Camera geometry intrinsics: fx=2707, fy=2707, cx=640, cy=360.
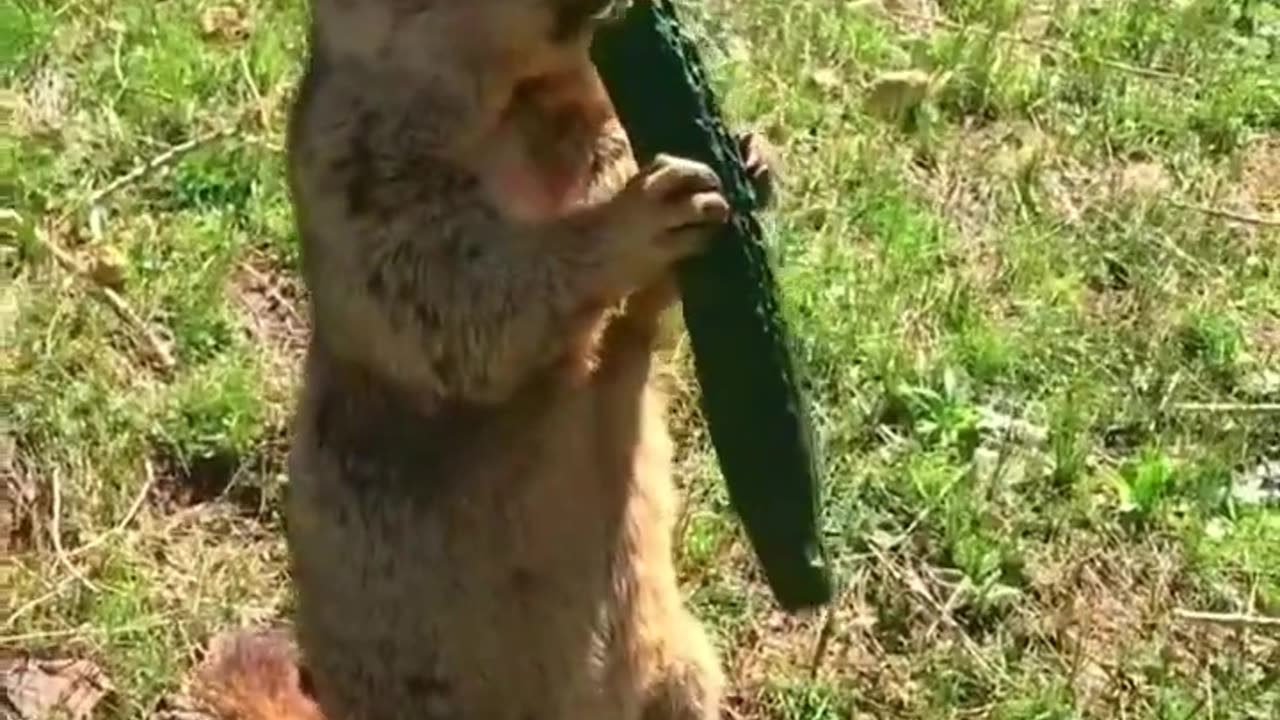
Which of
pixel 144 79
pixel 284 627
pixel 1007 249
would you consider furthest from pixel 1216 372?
pixel 144 79

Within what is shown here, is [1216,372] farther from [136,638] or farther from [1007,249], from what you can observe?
[136,638]

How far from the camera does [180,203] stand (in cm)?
582

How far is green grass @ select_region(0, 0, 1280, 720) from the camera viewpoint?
15.9 ft

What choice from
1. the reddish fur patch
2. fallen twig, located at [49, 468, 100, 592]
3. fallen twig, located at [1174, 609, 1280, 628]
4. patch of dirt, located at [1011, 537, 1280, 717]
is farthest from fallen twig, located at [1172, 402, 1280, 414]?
fallen twig, located at [49, 468, 100, 592]

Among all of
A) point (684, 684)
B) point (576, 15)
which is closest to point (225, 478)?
point (684, 684)

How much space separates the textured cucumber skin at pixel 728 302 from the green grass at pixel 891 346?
469 millimetres

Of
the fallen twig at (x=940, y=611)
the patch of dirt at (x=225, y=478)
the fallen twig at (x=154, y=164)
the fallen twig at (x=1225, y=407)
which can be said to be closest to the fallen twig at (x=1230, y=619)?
the fallen twig at (x=940, y=611)

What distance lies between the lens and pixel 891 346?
534 cm

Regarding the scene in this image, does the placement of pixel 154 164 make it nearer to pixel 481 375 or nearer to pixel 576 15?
pixel 481 375

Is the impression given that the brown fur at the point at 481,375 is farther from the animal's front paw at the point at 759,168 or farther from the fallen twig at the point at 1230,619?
the fallen twig at the point at 1230,619

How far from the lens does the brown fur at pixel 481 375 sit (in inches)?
143

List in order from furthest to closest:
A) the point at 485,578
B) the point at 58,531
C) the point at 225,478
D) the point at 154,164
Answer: the point at 154,164, the point at 225,478, the point at 58,531, the point at 485,578

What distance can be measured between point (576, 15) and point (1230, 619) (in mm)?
1874

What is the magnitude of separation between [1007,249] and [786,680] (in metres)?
1.28
